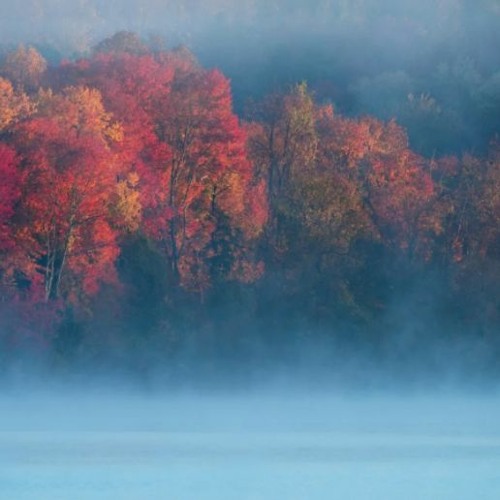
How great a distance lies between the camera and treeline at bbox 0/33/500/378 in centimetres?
3450

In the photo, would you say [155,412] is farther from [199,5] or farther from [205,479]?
[199,5]

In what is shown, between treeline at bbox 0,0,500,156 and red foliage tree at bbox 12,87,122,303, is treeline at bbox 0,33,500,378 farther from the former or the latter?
treeline at bbox 0,0,500,156

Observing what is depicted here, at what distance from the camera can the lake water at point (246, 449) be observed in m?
20.4

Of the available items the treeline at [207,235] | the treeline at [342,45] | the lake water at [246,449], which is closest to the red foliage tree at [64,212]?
the treeline at [207,235]

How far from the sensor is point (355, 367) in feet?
117

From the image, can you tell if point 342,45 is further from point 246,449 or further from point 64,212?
point 246,449

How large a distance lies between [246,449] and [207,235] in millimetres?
14854

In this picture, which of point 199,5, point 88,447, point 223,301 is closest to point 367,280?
point 223,301

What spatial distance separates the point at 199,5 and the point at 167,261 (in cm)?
4624

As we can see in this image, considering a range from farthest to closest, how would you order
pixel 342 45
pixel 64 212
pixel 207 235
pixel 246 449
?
pixel 342 45 < pixel 207 235 < pixel 64 212 < pixel 246 449

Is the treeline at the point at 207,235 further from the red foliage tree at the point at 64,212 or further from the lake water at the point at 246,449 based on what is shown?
the lake water at the point at 246,449

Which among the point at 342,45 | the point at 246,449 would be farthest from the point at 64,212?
the point at 342,45

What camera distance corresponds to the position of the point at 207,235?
3853cm

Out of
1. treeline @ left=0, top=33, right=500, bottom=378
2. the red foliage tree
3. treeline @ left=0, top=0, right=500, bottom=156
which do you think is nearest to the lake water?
treeline @ left=0, top=33, right=500, bottom=378
